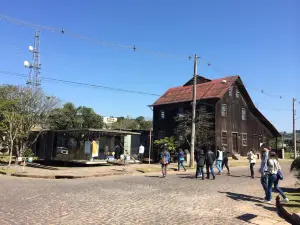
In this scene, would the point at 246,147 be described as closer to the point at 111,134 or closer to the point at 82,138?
the point at 111,134

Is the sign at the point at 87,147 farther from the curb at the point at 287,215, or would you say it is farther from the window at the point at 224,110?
the window at the point at 224,110

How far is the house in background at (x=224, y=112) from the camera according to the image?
120 feet

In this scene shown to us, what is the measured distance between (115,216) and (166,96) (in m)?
36.4

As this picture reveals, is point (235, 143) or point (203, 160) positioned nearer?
point (203, 160)

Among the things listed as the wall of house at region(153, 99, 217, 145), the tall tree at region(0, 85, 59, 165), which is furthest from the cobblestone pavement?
the wall of house at region(153, 99, 217, 145)

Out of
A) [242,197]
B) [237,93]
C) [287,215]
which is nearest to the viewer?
[287,215]

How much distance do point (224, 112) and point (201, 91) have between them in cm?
409

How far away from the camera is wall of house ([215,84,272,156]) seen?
36500mm

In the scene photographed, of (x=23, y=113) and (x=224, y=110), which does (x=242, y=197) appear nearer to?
(x=23, y=113)

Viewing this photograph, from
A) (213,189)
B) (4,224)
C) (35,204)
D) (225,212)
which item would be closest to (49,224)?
(4,224)

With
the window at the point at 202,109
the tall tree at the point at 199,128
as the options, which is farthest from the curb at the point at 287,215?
the window at the point at 202,109

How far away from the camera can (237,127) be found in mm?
39188

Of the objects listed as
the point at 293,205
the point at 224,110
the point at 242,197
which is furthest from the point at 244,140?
the point at 293,205

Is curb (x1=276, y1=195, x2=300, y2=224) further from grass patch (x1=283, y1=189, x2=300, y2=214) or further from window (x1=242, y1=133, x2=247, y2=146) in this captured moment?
window (x1=242, y1=133, x2=247, y2=146)
